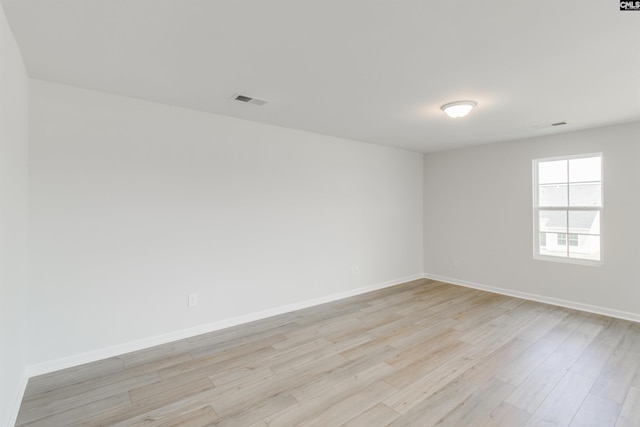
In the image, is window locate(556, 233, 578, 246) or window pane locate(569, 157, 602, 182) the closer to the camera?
window pane locate(569, 157, 602, 182)

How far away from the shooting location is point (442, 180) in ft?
18.4

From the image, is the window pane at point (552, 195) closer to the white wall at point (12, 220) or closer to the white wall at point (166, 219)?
the white wall at point (166, 219)

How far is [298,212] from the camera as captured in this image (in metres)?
4.12

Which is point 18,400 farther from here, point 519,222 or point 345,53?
point 519,222

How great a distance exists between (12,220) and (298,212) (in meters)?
2.76

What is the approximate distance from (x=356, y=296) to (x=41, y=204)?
386 centimetres

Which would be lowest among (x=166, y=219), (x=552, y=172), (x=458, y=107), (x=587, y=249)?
(x=587, y=249)

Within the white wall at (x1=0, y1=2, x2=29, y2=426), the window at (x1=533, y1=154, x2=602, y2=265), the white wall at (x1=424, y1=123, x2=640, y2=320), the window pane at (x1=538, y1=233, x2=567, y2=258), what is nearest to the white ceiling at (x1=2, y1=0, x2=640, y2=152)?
the white wall at (x1=0, y1=2, x2=29, y2=426)

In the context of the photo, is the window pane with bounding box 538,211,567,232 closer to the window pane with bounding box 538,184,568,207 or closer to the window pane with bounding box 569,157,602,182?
the window pane with bounding box 538,184,568,207

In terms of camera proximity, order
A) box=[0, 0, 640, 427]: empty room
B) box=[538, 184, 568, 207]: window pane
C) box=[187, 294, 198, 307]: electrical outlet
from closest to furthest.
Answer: box=[0, 0, 640, 427]: empty room → box=[187, 294, 198, 307]: electrical outlet → box=[538, 184, 568, 207]: window pane

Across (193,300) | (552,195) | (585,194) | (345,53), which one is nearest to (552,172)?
(552,195)

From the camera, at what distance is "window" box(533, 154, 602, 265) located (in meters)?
4.04

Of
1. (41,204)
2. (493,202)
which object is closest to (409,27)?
(41,204)

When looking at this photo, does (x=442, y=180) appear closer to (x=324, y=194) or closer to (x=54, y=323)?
(x=324, y=194)
